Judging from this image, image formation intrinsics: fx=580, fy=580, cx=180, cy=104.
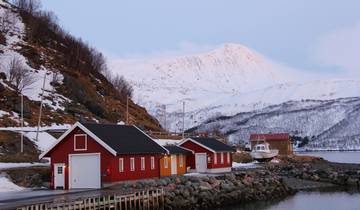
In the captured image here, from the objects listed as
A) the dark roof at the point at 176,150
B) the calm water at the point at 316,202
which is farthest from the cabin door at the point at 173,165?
the calm water at the point at 316,202

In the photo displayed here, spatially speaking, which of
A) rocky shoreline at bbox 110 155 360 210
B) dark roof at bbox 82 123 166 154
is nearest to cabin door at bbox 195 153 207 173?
rocky shoreline at bbox 110 155 360 210

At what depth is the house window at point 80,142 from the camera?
151ft

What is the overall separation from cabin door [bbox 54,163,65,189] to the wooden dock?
9766 millimetres

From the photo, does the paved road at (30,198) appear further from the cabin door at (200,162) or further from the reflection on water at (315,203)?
the cabin door at (200,162)

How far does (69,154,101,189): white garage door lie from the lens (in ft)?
148

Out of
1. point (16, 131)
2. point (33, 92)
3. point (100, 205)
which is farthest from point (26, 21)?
point (100, 205)

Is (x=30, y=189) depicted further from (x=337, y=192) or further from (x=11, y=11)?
(x=11, y=11)

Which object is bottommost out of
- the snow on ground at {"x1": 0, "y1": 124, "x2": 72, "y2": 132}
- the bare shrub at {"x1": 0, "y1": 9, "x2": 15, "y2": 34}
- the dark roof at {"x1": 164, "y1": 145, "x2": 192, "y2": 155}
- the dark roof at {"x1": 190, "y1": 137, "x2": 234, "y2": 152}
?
the dark roof at {"x1": 164, "y1": 145, "x2": 192, "y2": 155}

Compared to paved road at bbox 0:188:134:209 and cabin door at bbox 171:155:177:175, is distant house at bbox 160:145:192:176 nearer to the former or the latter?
cabin door at bbox 171:155:177:175

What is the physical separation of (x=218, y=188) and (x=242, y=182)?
18.0 feet

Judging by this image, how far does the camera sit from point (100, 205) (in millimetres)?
34188

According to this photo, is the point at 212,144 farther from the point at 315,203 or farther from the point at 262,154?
the point at 262,154

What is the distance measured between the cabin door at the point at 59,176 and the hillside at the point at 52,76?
82.9 ft

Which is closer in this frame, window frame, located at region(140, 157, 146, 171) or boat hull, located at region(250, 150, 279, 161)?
window frame, located at region(140, 157, 146, 171)
